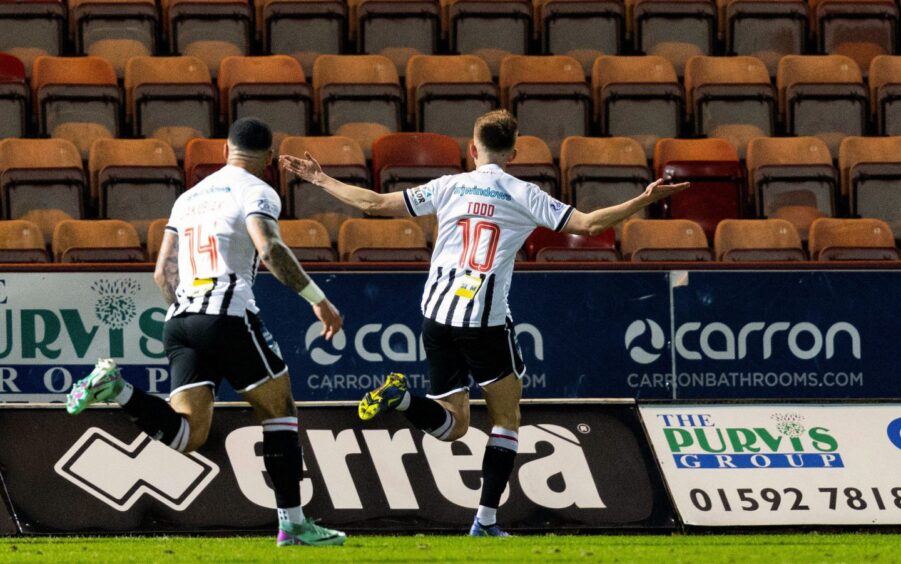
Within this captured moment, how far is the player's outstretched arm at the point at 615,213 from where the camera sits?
273 inches

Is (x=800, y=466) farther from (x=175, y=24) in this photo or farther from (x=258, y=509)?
(x=175, y=24)

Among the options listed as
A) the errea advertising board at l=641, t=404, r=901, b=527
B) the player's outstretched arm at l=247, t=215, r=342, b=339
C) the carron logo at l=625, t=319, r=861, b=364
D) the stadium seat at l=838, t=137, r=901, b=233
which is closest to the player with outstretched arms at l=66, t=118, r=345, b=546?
the player's outstretched arm at l=247, t=215, r=342, b=339

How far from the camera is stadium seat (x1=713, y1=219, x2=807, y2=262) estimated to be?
37.8 ft

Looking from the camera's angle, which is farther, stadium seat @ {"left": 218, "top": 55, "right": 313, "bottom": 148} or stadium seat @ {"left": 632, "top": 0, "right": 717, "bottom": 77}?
stadium seat @ {"left": 632, "top": 0, "right": 717, "bottom": 77}

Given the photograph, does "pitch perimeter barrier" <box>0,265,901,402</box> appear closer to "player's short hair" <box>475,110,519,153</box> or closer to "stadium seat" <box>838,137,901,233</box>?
"stadium seat" <box>838,137,901,233</box>

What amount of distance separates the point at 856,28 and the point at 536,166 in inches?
181

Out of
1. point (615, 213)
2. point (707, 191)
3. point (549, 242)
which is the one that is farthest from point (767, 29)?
point (615, 213)

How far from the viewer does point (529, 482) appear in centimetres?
776

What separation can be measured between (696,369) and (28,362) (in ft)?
15.0

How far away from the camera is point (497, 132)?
7.20 metres

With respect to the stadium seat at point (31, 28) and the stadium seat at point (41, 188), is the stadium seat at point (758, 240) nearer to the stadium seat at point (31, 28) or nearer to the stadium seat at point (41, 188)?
the stadium seat at point (41, 188)

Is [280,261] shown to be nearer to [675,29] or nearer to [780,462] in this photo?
[780,462]

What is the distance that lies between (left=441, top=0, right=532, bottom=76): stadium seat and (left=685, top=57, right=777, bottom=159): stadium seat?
68.4 inches

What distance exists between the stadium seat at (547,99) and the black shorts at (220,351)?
7169 mm
